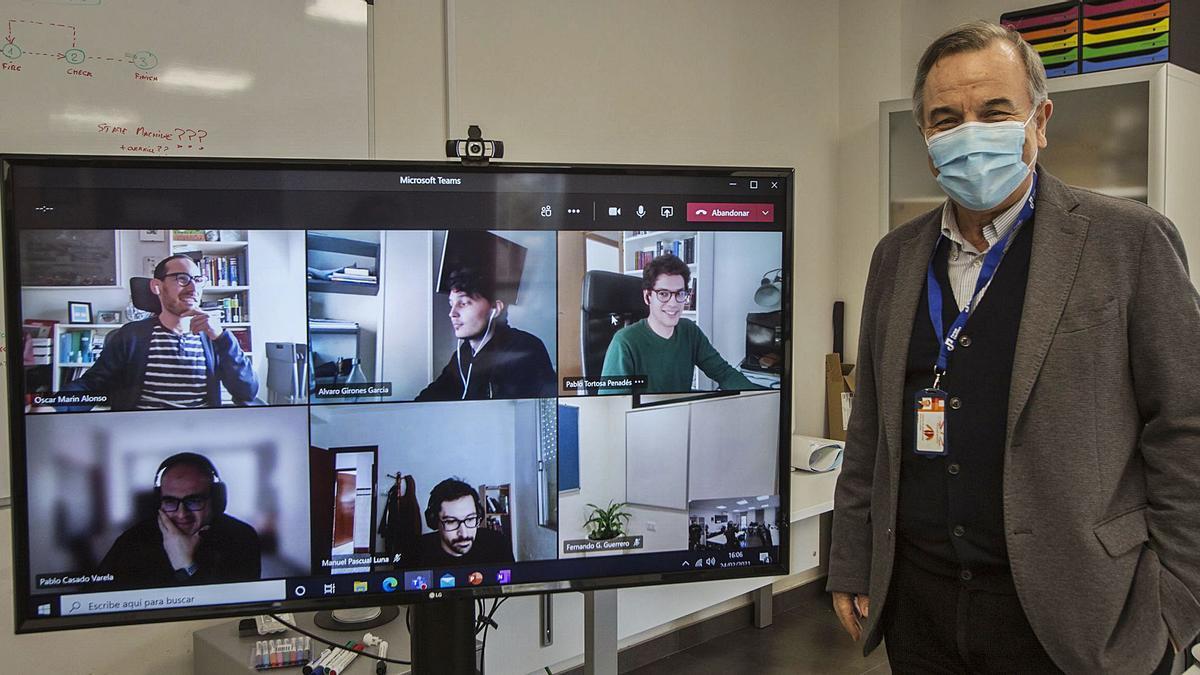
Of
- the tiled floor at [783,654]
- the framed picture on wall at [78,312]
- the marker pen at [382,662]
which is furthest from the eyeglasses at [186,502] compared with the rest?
the tiled floor at [783,654]

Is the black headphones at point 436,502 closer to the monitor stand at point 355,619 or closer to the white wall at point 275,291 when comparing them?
the white wall at point 275,291

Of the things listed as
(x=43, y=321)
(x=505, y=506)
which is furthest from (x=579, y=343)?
(x=43, y=321)

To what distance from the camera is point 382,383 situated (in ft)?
4.13

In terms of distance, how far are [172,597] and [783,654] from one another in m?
2.89

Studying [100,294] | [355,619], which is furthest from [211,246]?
[355,619]

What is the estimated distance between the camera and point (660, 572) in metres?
1.38

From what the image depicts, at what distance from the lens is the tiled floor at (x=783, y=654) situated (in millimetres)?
3445

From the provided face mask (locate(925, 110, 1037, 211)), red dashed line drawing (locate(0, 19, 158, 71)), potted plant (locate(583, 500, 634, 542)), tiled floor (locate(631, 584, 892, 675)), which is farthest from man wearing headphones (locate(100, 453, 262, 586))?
tiled floor (locate(631, 584, 892, 675))

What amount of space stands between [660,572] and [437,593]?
0.35 meters

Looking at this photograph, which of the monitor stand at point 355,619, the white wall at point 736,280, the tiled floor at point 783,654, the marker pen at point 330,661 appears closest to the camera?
the white wall at point 736,280

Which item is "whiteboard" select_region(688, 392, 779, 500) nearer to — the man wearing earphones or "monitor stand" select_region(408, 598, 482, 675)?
the man wearing earphones

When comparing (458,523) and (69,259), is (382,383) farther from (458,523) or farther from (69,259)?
(69,259)

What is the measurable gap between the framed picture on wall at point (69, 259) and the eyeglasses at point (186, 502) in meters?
0.30

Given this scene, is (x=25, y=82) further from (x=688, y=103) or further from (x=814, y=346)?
(x=814, y=346)
